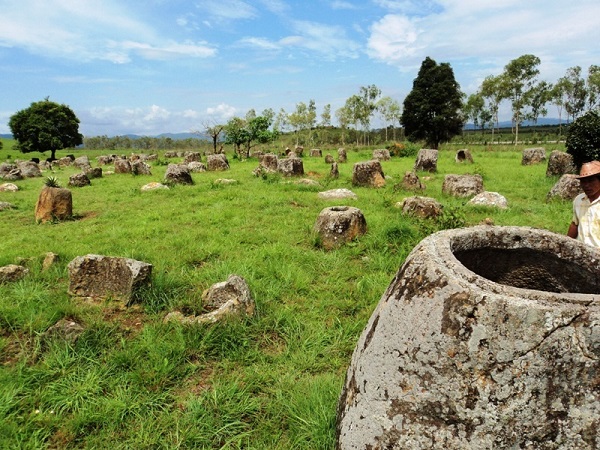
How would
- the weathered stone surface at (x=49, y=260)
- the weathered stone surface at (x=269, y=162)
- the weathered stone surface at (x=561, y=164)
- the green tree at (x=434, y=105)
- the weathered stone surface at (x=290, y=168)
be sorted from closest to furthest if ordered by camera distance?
the weathered stone surface at (x=49, y=260) < the weathered stone surface at (x=561, y=164) < the weathered stone surface at (x=290, y=168) < the weathered stone surface at (x=269, y=162) < the green tree at (x=434, y=105)

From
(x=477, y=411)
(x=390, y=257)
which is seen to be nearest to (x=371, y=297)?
(x=390, y=257)

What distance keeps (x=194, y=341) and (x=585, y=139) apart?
16.7 metres

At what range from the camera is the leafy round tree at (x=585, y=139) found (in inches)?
576

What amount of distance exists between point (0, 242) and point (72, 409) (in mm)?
6518

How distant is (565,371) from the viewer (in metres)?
1.66

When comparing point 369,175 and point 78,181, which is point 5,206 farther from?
point 369,175

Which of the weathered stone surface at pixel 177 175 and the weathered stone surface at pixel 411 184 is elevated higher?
the weathered stone surface at pixel 177 175

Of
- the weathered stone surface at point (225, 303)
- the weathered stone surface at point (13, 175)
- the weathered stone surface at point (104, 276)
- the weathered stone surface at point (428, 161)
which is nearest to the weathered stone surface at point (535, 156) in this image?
the weathered stone surface at point (428, 161)

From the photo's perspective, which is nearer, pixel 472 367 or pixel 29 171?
pixel 472 367

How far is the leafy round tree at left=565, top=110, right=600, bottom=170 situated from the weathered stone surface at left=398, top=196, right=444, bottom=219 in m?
9.69

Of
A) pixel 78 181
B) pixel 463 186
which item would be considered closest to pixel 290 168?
pixel 463 186

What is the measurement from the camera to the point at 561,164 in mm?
15227

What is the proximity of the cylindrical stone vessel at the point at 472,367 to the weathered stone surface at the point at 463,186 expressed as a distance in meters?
10.8

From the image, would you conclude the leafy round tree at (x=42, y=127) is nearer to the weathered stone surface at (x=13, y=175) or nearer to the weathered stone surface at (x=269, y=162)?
the weathered stone surface at (x=13, y=175)
